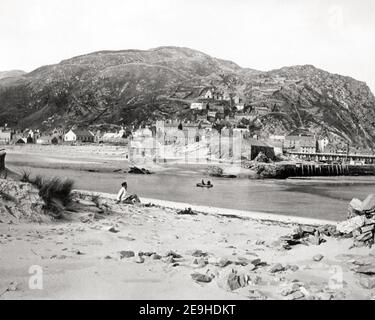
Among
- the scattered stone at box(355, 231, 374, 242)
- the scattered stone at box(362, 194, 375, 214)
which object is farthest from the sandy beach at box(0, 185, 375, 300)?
the scattered stone at box(362, 194, 375, 214)

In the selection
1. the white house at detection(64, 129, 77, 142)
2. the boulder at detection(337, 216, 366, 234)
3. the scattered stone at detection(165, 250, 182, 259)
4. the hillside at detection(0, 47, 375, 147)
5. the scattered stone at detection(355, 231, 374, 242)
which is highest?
the hillside at detection(0, 47, 375, 147)

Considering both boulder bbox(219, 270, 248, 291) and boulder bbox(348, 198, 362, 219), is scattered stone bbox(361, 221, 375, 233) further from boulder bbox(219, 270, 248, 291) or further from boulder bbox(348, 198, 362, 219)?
boulder bbox(219, 270, 248, 291)

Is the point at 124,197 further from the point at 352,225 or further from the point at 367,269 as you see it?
the point at 367,269

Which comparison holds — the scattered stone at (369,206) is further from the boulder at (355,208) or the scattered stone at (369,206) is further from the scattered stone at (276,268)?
the scattered stone at (276,268)

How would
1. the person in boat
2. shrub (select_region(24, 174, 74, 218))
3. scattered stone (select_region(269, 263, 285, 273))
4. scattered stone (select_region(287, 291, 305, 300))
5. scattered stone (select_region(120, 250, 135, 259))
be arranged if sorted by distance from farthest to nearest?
the person in boat
shrub (select_region(24, 174, 74, 218))
scattered stone (select_region(120, 250, 135, 259))
scattered stone (select_region(269, 263, 285, 273))
scattered stone (select_region(287, 291, 305, 300))

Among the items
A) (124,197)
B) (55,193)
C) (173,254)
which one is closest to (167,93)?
(124,197)

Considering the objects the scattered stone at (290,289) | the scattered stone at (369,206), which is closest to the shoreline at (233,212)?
the scattered stone at (369,206)
